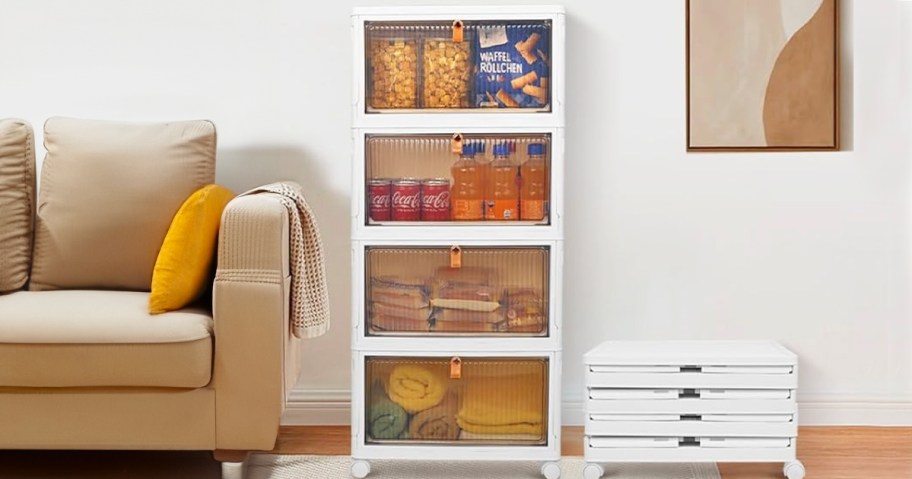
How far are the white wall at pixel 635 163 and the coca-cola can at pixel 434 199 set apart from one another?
0.50 m

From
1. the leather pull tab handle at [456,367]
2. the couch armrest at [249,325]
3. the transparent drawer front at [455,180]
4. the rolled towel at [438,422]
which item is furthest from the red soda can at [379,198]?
the rolled towel at [438,422]

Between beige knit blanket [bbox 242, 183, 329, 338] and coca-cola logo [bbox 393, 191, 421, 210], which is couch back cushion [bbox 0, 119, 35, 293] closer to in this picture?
beige knit blanket [bbox 242, 183, 329, 338]

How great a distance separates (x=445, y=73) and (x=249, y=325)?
93 cm

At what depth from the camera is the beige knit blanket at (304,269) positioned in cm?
299

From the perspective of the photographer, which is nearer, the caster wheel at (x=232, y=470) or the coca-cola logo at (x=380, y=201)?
the caster wheel at (x=232, y=470)

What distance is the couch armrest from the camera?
2818 millimetres

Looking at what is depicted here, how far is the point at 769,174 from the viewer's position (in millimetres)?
3523

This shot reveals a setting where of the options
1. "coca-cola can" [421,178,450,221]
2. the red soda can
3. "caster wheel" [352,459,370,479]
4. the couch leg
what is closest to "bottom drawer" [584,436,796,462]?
"caster wheel" [352,459,370,479]

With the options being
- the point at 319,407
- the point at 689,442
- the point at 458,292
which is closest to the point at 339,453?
the point at 319,407

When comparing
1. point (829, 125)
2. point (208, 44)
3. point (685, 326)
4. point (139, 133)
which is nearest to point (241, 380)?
point (139, 133)

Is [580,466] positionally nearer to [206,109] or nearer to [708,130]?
[708,130]

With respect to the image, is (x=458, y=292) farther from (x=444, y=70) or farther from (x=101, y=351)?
(x=101, y=351)

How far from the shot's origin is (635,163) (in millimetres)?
3527

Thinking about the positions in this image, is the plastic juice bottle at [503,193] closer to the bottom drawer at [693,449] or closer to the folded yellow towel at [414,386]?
the folded yellow towel at [414,386]
